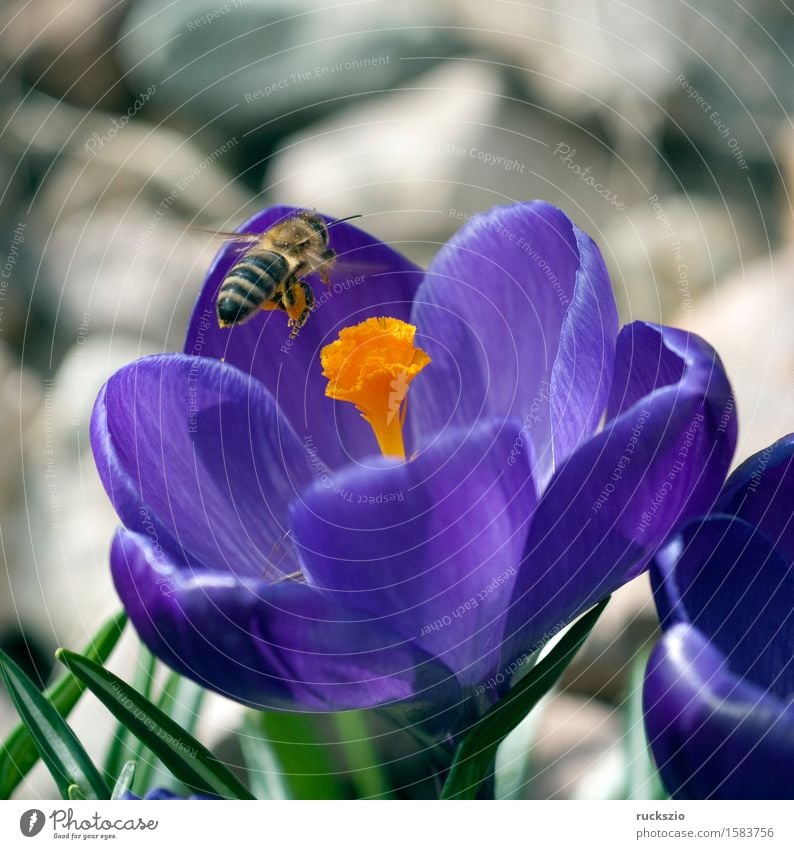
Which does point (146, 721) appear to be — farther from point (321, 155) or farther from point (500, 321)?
point (321, 155)

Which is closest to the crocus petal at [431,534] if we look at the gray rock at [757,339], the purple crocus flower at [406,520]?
the purple crocus flower at [406,520]

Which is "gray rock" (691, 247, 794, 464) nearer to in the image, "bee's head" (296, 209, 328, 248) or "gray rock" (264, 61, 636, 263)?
"gray rock" (264, 61, 636, 263)

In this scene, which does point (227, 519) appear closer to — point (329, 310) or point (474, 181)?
point (329, 310)

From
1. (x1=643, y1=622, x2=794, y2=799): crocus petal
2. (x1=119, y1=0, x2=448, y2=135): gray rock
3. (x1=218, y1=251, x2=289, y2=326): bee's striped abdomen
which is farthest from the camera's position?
(x1=119, y1=0, x2=448, y2=135): gray rock

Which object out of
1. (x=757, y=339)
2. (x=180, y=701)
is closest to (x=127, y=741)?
(x=180, y=701)

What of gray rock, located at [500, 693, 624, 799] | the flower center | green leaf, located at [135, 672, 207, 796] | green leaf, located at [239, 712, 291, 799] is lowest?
gray rock, located at [500, 693, 624, 799]

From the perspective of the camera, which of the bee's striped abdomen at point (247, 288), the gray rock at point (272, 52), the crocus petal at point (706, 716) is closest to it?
the crocus petal at point (706, 716)

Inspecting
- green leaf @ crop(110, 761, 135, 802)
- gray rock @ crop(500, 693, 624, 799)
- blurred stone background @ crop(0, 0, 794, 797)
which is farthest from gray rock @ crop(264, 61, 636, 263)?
green leaf @ crop(110, 761, 135, 802)

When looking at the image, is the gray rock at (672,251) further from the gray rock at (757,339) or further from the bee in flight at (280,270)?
the bee in flight at (280,270)
